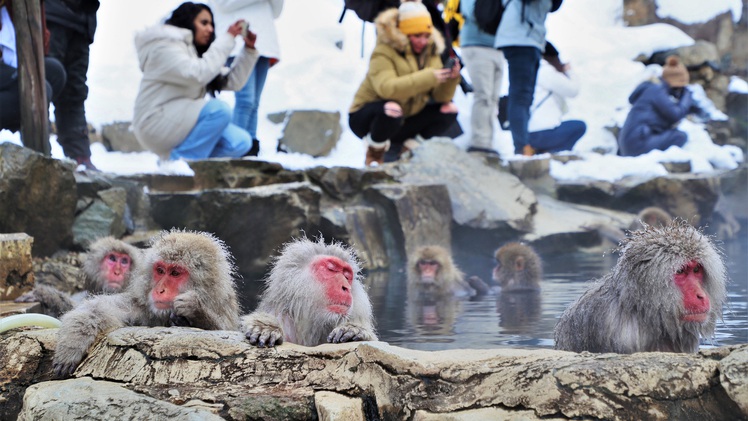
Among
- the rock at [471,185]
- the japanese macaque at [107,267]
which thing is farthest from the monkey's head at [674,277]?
the rock at [471,185]

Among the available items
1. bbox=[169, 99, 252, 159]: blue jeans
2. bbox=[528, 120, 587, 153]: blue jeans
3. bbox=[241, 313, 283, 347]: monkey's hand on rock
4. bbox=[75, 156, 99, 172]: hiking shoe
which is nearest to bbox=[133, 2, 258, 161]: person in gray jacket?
bbox=[169, 99, 252, 159]: blue jeans

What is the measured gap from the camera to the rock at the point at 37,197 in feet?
16.9

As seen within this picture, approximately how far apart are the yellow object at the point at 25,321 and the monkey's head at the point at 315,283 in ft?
2.45

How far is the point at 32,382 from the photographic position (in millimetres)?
2818

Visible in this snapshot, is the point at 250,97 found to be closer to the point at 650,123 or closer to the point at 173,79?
the point at 173,79

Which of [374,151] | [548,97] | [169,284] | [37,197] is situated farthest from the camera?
[548,97]

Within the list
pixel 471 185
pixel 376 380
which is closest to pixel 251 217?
pixel 471 185

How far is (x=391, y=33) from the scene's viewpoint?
25.3 ft

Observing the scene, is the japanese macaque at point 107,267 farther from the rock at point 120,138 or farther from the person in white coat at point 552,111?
the person in white coat at point 552,111

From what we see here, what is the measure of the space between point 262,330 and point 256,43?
15.5 ft

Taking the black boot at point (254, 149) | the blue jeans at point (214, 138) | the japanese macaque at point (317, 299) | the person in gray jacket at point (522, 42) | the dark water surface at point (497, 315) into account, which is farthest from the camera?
the person in gray jacket at point (522, 42)

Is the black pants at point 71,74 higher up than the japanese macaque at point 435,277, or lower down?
higher up

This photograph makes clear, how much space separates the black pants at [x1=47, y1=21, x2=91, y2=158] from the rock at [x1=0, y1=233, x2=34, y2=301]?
2247mm

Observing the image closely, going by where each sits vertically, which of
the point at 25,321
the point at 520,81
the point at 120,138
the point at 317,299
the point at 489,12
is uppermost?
the point at 489,12
